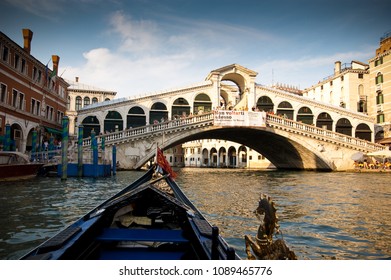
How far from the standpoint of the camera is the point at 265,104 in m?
23.1

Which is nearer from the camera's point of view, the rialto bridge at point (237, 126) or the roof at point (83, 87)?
the rialto bridge at point (237, 126)

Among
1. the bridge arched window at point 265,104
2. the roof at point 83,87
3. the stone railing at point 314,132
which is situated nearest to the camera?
the stone railing at point 314,132

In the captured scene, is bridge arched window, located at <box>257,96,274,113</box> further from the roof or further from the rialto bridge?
the roof

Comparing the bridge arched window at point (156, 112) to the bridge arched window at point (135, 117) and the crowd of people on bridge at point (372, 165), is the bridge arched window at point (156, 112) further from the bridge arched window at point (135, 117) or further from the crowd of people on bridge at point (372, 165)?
the crowd of people on bridge at point (372, 165)

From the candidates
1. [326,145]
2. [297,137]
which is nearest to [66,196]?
[297,137]

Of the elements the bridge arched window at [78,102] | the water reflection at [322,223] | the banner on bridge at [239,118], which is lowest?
the water reflection at [322,223]

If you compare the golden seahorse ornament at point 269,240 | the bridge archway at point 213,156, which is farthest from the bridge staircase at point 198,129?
the bridge archway at point 213,156

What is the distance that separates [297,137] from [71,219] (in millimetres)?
16696

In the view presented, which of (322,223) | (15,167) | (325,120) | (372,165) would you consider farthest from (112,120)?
(322,223)

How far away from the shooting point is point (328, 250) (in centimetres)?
316

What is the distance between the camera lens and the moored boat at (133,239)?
6.36 ft

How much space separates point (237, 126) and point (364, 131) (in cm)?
1162

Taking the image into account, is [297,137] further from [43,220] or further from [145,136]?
[43,220]

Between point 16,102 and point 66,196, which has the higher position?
point 16,102
